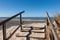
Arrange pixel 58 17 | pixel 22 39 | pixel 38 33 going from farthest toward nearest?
1. pixel 58 17
2. pixel 38 33
3. pixel 22 39

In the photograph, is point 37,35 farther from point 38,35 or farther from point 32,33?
point 32,33

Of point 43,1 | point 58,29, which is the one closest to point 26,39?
point 58,29

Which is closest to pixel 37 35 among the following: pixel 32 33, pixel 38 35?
pixel 38 35

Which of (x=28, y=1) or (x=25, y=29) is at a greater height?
(x=28, y=1)

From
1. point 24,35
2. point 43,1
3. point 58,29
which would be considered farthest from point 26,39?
point 43,1

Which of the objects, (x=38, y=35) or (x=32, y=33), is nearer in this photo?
(x=38, y=35)

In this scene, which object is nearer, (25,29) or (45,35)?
(45,35)

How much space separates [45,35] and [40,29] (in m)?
0.43

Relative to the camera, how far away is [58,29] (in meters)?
3.48

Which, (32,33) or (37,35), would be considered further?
(32,33)

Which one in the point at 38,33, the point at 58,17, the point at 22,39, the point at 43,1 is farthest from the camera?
the point at 43,1

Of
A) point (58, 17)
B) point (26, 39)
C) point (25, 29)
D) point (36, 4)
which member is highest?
point (36, 4)

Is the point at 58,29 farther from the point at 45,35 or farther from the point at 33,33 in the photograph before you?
the point at 33,33

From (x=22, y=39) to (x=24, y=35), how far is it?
0.38 ft
